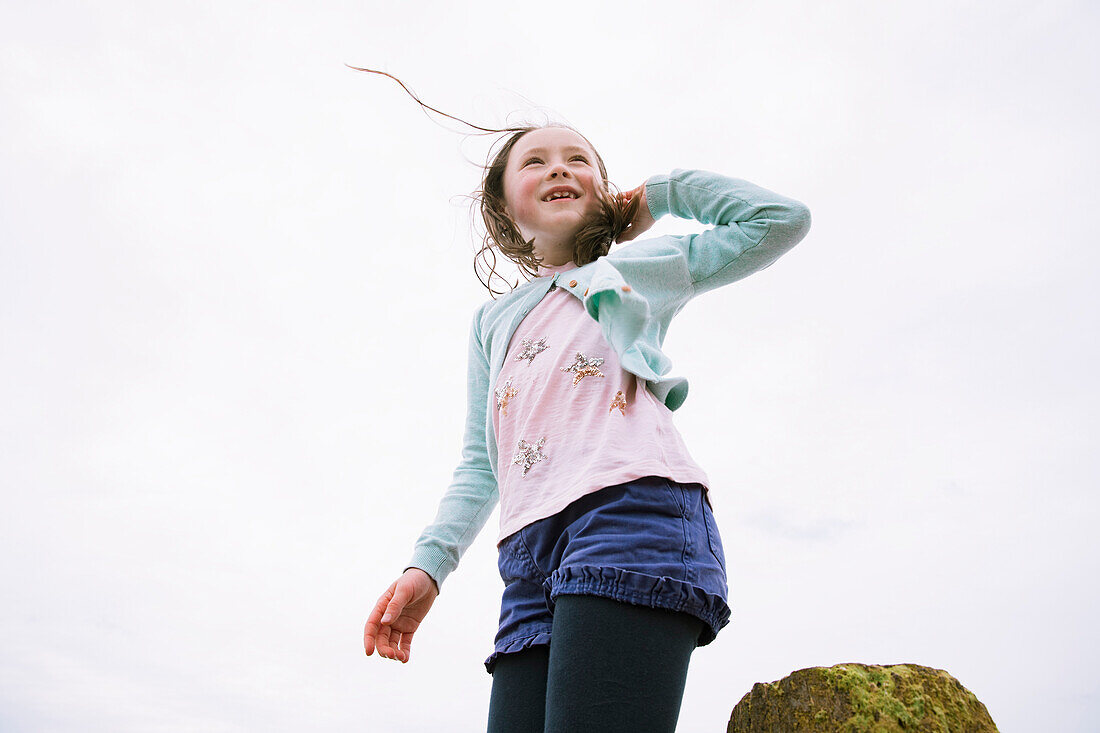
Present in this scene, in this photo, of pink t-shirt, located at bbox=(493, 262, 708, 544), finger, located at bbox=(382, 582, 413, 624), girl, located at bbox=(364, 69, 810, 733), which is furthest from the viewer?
finger, located at bbox=(382, 582, 413, 624)

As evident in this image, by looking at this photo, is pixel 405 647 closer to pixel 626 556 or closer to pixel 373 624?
pixel 373 624

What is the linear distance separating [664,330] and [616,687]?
884mm

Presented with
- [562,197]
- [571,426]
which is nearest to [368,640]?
[571,426]

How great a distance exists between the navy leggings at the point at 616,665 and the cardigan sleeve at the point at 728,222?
0.87 metres

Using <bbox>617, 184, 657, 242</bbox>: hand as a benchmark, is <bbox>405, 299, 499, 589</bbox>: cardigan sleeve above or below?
below

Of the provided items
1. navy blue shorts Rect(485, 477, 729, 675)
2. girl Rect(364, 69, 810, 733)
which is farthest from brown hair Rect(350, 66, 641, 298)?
navy blue shorts Rect(485, 477, 729, 675)

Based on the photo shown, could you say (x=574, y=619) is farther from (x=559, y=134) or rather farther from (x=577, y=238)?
(x=559, y=134)

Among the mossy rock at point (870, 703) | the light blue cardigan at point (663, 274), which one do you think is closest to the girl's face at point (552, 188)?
the light blue cardigan at point (663, 274)

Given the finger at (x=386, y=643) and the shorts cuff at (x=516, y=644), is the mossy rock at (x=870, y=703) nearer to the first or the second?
the shorts cuff at (x=516, y=644)

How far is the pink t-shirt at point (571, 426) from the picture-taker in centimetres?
152

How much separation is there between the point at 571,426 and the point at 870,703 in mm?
708

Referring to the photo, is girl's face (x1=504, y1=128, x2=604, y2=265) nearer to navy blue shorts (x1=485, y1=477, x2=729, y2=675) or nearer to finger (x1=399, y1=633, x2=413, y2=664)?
navy blue shorts (x1=485, y1=477, x2=729, y2=675)

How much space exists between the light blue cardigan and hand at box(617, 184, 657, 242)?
0.11 feet

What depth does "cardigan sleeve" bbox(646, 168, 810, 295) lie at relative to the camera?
6.19 feet
